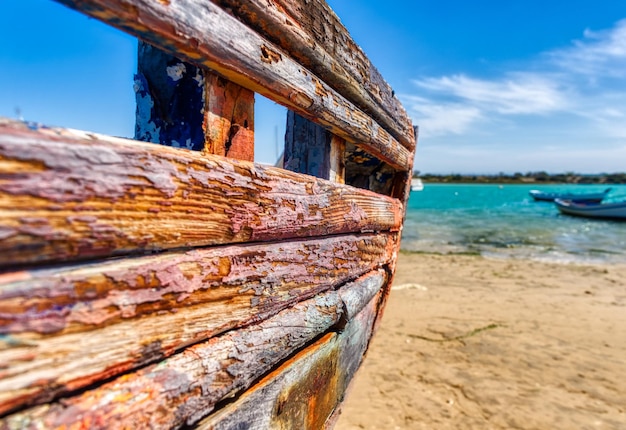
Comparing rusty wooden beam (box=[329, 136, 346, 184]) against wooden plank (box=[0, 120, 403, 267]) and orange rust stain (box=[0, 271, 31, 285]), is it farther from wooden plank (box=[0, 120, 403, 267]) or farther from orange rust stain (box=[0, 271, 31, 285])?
orange rust stain (box=[0, 271, 31, 285])

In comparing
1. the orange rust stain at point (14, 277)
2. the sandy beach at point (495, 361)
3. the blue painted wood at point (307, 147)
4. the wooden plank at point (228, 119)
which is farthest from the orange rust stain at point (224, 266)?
the sandy beach at point (495, 361)

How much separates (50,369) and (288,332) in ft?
2.17

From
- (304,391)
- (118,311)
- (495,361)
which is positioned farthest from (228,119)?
(495,361)

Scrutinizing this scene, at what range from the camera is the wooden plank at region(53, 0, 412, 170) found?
67cm

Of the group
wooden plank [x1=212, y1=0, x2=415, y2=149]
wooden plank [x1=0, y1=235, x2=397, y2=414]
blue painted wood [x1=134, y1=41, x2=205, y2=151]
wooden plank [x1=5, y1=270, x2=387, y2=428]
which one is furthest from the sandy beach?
blue painted wood [x1=134, y1=41, x2=205, y2=151]

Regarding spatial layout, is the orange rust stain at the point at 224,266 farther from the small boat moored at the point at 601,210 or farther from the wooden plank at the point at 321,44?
the small boat moored at the point at 601,210

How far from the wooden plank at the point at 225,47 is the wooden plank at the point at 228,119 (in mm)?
34

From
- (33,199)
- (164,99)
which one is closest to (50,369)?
(33,199)

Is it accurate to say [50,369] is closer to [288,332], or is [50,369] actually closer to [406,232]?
[288,332]

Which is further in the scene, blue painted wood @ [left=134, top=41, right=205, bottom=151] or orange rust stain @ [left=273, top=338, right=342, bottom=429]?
orange rust stain @ [left=273, top=338, right=342, bottom=429]

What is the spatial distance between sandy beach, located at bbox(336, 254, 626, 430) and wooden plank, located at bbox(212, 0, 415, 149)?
4.67ft

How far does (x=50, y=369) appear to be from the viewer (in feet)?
1.92

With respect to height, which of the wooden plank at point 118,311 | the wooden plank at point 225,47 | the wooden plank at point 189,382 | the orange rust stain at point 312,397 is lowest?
the orange rust stain at point 312,397

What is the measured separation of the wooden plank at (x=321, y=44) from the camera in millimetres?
966
